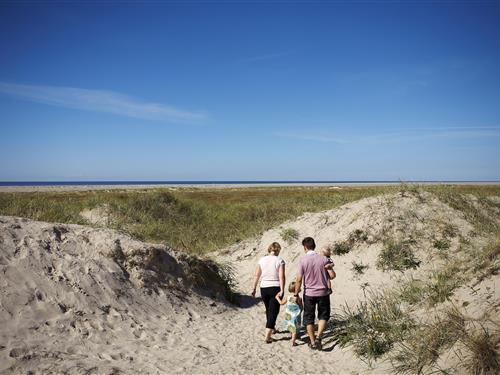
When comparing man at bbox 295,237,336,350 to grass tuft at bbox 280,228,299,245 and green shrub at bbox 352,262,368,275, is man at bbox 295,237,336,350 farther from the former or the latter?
grass tuft at bbox 280,228,299,245

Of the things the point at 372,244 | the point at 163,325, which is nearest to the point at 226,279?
the point at 163,325

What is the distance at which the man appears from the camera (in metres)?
7.12

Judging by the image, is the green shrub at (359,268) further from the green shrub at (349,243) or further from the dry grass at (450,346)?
the dry grass at (450,346)

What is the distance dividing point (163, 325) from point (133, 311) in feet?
2.28

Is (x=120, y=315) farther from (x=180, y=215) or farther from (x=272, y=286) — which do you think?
(x=180, y=215)

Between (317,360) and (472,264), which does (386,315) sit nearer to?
(317,360)

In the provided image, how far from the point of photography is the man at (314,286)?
7.12m

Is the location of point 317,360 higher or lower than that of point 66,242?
lower

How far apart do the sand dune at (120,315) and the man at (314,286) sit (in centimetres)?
52

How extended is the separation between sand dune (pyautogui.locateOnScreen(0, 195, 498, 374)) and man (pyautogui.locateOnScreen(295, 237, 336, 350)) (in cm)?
52

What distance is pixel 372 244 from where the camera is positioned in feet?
42.2

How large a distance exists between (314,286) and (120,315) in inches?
153

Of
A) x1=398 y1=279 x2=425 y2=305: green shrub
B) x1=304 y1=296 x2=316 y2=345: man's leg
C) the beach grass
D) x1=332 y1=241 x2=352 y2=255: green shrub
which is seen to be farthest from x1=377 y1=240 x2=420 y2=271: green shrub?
x1=304 y1=296 x2=316 y2=345: man's leg

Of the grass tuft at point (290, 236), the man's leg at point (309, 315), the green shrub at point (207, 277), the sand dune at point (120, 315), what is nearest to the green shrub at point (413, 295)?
the sand dune at point (120, 315)
